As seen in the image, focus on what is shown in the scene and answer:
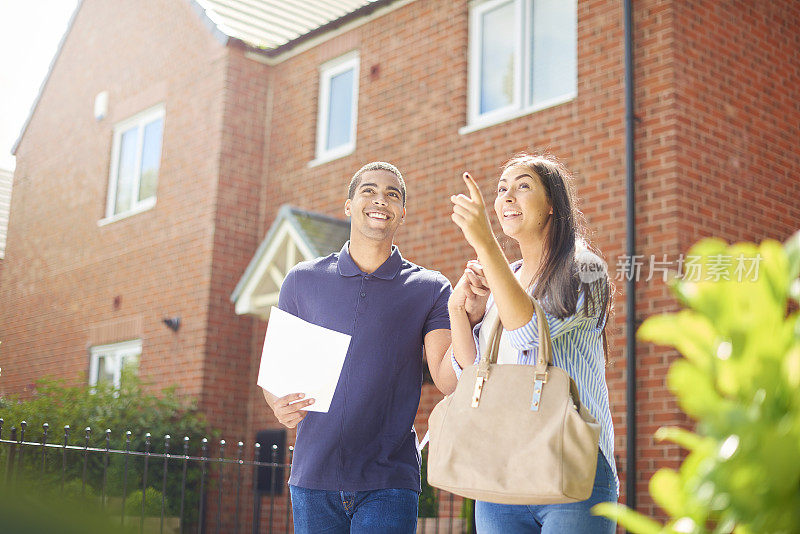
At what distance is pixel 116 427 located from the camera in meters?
10.6

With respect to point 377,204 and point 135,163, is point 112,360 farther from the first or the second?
point 377,204

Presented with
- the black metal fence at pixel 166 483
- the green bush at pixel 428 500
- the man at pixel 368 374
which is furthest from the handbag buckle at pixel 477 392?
the black metal fence at pixel 166 483

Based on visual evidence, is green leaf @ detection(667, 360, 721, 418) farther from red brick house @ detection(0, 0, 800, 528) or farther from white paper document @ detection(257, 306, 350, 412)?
red brick house @ detection(0, 0, 800, 528)

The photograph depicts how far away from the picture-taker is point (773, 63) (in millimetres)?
8891

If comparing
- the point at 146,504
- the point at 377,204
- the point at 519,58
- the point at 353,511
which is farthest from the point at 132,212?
the point at 353,511

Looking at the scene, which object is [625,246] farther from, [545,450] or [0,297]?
[0,297]

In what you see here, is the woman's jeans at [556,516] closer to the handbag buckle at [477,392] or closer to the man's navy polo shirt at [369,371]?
the handbag buckle at [477,392]

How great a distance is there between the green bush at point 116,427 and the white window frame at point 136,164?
2988 millimetres

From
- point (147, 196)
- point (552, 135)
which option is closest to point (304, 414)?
point (552, 135)

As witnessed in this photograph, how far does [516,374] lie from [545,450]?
0.70 feet

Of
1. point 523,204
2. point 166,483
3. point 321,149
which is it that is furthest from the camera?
point 321,149

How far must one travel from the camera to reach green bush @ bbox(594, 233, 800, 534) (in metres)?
0.84

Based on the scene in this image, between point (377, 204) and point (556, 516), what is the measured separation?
1.35m

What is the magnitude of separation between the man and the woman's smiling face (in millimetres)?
603
